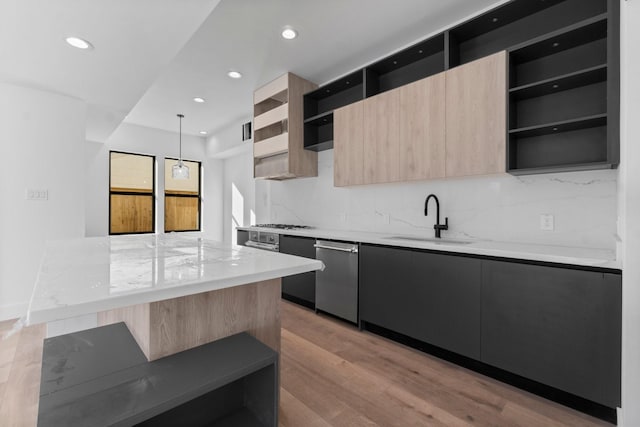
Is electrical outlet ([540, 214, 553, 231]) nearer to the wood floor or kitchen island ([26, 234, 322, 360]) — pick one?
the wood floor

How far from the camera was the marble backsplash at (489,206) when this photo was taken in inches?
79.9

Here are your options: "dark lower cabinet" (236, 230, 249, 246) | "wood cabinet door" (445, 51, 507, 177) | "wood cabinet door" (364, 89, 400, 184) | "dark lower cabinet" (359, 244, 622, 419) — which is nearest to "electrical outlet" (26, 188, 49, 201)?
"dark lower cabinet" (236, 230, 249, 246)

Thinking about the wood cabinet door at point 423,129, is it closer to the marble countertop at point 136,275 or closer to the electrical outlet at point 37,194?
the marble countertop at point 136,275

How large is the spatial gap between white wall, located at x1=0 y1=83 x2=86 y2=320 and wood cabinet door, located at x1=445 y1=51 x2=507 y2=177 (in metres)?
4.14

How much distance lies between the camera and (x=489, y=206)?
8.24ft

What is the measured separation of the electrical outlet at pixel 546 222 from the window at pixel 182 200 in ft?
20.9

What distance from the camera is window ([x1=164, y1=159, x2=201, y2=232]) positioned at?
6406 mm

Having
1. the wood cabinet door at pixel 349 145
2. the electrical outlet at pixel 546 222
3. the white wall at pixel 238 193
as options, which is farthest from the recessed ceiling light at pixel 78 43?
the electrical outlet at pixel 546 222

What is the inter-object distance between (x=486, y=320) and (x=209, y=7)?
2742 mm

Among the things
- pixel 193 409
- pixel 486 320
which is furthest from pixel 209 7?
pixel 486 320

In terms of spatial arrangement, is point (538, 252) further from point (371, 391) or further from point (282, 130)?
point (282, 130)

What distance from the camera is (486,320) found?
197 cm

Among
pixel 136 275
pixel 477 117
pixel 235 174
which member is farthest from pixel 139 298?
pixel 235 174

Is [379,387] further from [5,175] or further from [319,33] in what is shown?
[5,175]
